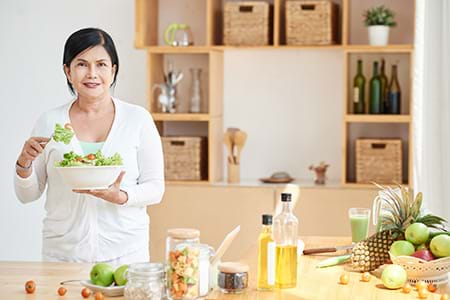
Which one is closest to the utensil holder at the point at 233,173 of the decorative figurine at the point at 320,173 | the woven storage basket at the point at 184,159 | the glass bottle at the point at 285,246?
the woven storage basket at the point at 184,159

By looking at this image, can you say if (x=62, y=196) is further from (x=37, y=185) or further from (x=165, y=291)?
(x=165, y=291)

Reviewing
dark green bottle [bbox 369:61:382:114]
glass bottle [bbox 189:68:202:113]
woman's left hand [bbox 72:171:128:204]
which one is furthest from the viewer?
glass bottle [bbox 189:68:202:113]

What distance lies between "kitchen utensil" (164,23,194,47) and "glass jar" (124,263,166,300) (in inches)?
114

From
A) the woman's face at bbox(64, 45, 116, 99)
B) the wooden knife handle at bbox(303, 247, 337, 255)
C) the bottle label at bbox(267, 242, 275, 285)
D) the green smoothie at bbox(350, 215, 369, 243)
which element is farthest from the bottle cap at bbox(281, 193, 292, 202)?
the woman's face at bbox(64, 45, 116, 99)

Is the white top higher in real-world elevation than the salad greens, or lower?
lower

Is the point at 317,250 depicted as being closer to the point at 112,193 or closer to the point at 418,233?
the point at 418,233

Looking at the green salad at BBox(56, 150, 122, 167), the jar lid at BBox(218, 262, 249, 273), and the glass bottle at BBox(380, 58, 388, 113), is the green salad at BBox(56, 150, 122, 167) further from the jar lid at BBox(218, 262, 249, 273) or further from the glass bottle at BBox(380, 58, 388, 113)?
the glass bottle at BBox(380, 58, 388, 113)

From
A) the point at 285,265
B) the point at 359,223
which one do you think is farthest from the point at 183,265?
the point at 359,223

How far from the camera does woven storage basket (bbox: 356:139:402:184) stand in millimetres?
4984

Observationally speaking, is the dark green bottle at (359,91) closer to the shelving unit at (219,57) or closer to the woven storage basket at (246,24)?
the shelving unit at (219,57)

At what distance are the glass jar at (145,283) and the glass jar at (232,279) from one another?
0.64 feet

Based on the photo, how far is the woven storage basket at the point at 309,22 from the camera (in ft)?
16.4

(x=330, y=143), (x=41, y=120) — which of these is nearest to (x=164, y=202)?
(x=330, y=143)

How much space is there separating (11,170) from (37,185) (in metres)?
2.62
